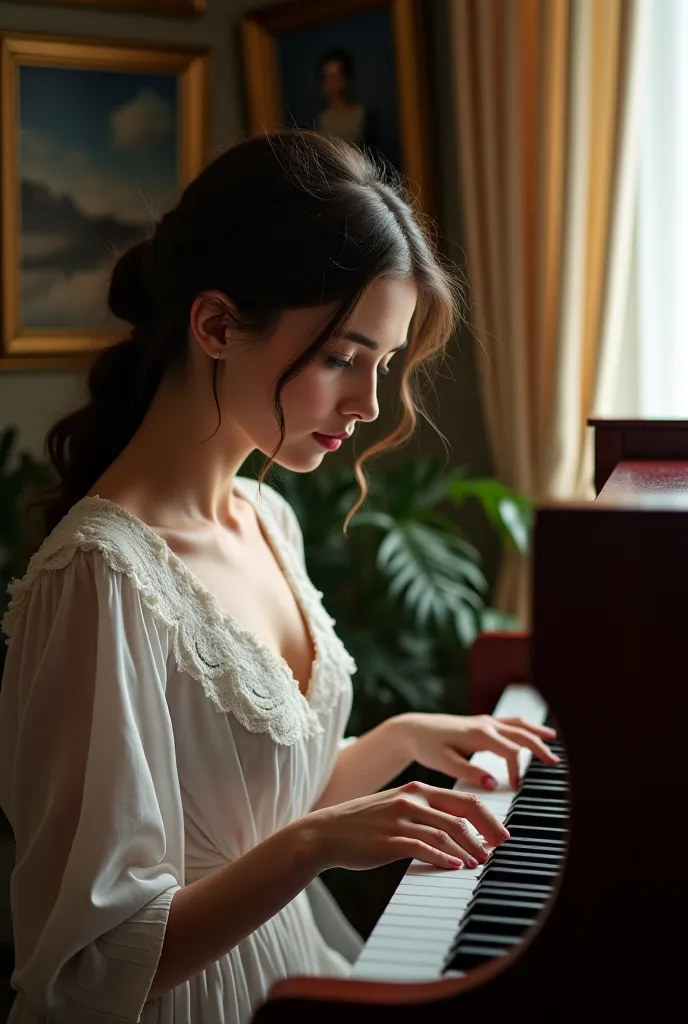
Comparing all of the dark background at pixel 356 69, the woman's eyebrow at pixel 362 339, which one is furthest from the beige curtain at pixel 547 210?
the woman's eyebrow at pixel 362 339

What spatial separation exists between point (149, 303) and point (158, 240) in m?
0.09

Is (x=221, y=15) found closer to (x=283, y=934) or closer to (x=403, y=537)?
(x=403, y=537)

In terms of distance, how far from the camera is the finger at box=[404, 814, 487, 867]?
1053mm

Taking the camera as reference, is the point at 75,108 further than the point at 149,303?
Yes

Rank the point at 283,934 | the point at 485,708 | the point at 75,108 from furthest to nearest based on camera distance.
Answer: the point at 75,108, the point at 485,708, the point at 283,934

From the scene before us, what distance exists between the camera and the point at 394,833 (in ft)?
3.44

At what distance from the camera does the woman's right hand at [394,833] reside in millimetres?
1043

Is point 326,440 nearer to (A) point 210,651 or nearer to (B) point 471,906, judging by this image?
(A) point 210,651

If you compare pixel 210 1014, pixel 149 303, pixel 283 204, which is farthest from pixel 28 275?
pixel 210 1014

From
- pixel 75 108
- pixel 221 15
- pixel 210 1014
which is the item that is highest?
pixel 221 15

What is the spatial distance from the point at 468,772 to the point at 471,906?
0.44m

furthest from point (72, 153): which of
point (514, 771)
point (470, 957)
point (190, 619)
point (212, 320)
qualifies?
point (470, 957)

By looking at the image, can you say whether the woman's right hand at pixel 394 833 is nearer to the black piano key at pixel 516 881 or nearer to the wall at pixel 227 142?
the black piano key at pixel 516 881

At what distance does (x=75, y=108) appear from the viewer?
3375 millimetres
